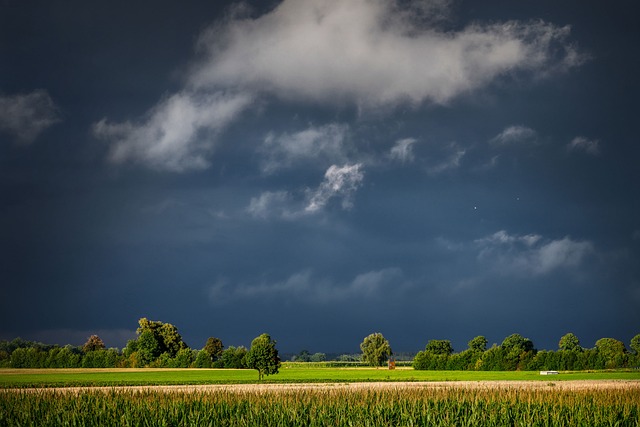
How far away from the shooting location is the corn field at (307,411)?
83.9ft

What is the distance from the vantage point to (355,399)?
99.6ft

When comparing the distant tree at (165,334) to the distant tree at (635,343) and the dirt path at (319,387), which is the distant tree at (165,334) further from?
the distant tree at (635,343)

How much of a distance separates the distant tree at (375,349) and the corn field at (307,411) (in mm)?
151448

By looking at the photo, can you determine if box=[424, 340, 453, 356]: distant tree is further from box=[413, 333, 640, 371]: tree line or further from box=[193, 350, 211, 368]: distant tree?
box=[193, 350, 211, 368]: distant tree

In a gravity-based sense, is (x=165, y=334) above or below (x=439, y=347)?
above

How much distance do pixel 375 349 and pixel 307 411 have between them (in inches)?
6160

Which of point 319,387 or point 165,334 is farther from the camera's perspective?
point 165,334

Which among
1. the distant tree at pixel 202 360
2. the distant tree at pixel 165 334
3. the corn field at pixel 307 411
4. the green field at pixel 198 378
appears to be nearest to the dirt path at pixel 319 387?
the corn field at pixel 307 411

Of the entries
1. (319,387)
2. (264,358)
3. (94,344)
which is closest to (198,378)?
(264,358)

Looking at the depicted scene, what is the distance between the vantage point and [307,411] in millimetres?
27688

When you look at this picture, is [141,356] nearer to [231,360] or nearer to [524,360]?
[231,360]

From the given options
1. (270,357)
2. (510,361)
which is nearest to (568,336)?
(510,361)

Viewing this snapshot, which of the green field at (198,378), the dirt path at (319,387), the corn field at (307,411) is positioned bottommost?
the green field at (198,378)

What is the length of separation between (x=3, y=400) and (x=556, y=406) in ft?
83.5
